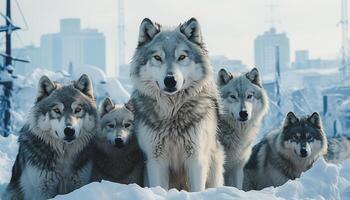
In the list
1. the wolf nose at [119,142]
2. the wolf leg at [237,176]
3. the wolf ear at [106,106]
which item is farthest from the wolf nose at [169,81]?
the wolf leg at [237,176]

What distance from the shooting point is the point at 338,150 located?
9828mm

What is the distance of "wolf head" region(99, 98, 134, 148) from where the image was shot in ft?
23.5

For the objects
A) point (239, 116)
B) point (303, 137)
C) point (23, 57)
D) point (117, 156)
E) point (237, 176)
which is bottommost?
point (237, 176)

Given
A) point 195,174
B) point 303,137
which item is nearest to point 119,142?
point 195,174

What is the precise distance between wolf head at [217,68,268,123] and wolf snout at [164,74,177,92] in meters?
2.59

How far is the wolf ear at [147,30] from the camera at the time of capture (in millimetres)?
6277

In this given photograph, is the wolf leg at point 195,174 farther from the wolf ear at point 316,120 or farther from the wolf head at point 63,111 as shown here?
the wolf ear at point 316,120

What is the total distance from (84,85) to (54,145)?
1003 mm

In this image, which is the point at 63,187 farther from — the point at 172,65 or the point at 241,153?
the point at 241,153

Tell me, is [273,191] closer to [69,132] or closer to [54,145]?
[69,132]

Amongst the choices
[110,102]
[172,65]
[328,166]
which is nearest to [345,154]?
[328,166]

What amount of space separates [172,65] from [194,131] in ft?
2.69

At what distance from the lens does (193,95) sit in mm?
6062

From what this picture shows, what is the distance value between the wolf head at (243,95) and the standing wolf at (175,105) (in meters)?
1.86
